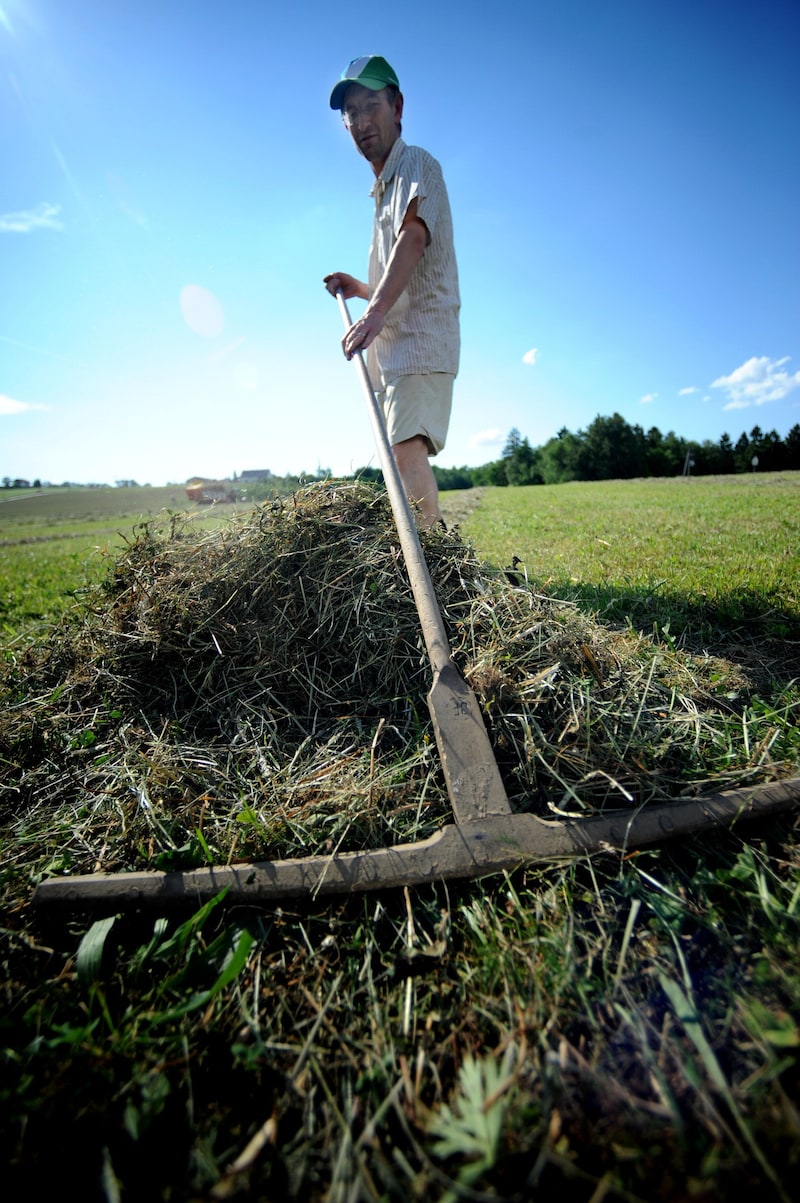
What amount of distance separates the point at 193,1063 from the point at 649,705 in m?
A: 1.52

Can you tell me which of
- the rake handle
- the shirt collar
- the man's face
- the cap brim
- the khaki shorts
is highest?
the cap brim

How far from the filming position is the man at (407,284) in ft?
8.10

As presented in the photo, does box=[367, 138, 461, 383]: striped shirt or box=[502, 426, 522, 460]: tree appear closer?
box=[367, 138, 461, 383]: striped shirt

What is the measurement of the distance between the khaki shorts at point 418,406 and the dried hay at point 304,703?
0.58m

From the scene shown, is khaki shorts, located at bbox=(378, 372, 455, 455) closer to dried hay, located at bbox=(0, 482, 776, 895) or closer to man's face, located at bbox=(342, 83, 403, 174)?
dried hay, located at bbox=(0, 482, 776, 895)

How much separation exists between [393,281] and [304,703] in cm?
204

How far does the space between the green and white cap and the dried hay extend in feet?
6.60

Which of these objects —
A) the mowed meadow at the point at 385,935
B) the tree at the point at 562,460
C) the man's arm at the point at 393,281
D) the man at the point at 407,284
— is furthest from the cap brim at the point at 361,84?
the tree at the point at 562,460

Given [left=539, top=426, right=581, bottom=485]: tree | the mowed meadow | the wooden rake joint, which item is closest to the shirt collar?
the mowed meadow

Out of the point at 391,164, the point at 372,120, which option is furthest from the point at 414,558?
the point at 372,120

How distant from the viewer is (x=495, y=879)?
1185mm

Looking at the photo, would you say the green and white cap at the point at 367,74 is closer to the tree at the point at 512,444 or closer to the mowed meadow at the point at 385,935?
the mowed meadow at the point at 385,935

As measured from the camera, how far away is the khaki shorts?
2.66 meters

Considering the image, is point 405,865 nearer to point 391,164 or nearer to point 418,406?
point 418,406
